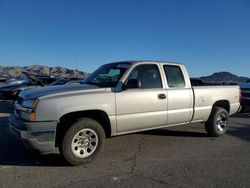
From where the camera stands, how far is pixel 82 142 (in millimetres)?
5406

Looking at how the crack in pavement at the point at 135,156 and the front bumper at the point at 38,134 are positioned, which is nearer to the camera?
the front bumper at the point at 38,134

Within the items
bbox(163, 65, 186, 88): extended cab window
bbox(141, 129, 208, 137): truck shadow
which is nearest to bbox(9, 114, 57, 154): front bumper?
bbox(163, 65, 186, 88): extended cab window

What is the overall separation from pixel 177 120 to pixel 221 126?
1.83 m

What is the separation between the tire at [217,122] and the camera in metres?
7.68

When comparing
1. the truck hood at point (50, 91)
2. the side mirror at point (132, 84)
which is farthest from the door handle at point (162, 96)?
the truck hood at point (50, 91)

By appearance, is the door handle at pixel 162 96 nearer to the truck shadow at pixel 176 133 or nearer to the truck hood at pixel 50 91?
the truck hood at pixel 50 91

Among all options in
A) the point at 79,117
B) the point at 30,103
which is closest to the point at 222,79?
the point at 79,117

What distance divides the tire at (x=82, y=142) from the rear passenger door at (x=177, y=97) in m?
1.82

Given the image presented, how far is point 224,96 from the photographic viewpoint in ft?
26.1

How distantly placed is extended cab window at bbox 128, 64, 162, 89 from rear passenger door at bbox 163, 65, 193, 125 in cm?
27

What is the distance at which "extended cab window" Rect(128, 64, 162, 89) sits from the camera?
6.31 m

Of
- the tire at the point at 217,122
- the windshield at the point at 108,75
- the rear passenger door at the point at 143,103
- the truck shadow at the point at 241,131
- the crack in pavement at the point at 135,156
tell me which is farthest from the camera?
the truck shadow at the point at 241,131

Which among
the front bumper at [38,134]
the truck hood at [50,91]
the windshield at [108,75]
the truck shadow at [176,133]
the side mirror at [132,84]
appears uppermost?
the windshield at [108,75]

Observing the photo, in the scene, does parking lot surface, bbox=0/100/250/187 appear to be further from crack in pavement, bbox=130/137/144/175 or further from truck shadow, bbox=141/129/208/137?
truck shadow, bbox=141/129/208/137
